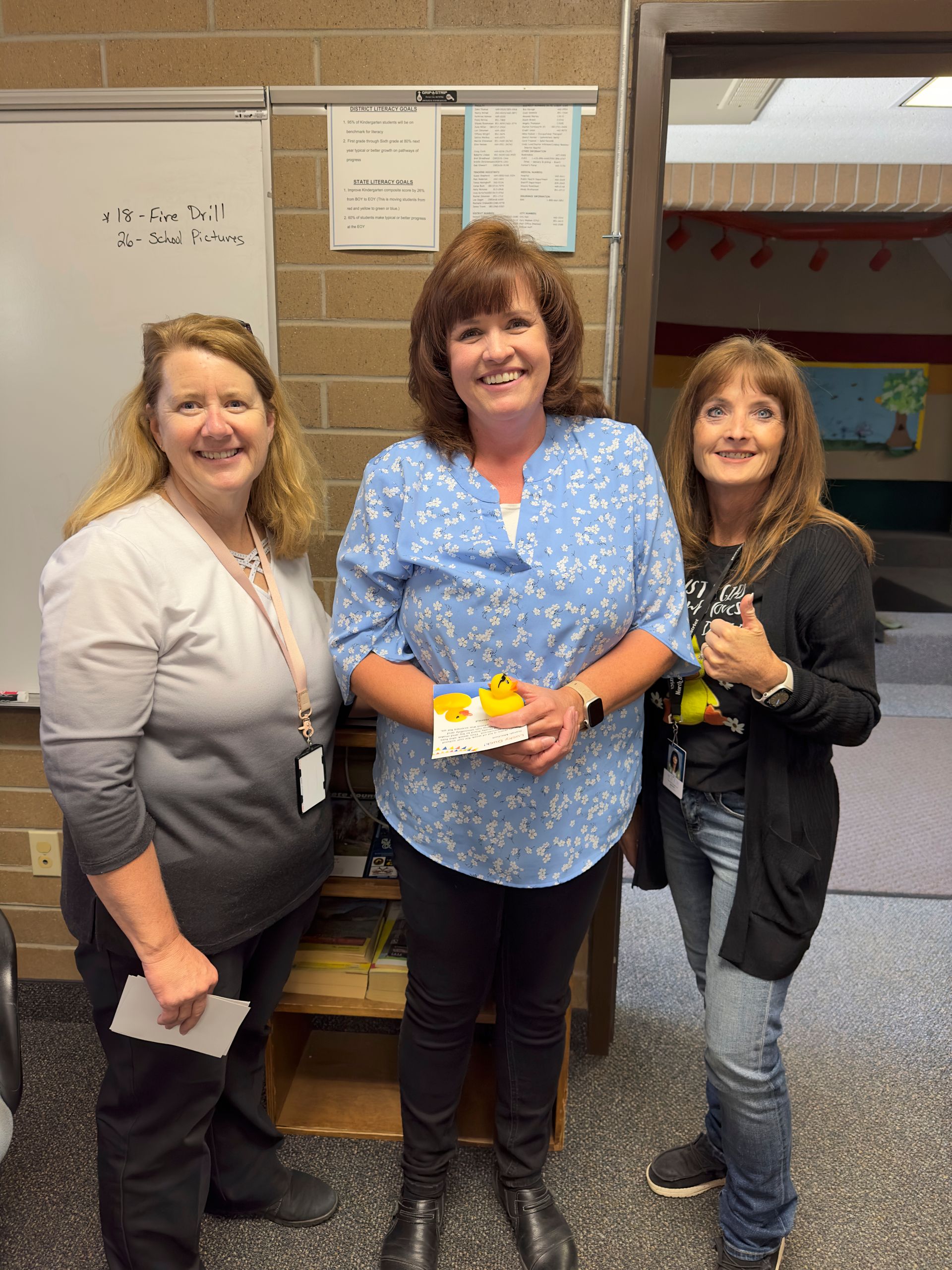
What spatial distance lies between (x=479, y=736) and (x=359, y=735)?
0.65 m

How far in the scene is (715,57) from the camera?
1696mm

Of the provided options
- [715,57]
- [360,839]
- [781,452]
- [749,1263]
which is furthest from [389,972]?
[715,57]

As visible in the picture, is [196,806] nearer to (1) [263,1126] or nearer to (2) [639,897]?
(1) [263,1126]

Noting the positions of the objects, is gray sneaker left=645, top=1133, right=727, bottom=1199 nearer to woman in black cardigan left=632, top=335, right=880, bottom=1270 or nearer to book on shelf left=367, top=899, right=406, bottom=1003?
woman in black cardigan left=632, top=335, right=880, bottom=1270

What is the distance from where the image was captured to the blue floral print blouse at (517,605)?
1.22 meters

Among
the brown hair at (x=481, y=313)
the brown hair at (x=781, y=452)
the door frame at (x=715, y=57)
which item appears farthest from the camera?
the door frame at (x=715, y=57)

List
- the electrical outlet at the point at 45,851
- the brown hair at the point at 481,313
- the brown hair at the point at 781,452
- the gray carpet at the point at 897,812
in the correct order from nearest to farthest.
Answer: the brown hair at the point at 481,313
the brown hair at the point at 781,452
the electrical outlet at the point at 45,851
the gray carpet at the point at 897,812

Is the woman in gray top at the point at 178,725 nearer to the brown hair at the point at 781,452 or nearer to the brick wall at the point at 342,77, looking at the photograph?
the brick wall at the point at 342,77

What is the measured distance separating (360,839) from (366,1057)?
1.76 ft

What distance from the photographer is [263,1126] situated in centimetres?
152

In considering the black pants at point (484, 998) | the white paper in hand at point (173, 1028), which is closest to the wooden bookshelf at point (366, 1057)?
the black pants at point (484, 998)

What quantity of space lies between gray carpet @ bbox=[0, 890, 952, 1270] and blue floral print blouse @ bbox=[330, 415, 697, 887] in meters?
0.80

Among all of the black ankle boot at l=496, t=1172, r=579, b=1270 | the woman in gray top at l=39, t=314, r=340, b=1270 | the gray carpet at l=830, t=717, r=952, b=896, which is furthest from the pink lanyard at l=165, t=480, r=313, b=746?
the gray carpet at l=830, t=717, r=952, b=896

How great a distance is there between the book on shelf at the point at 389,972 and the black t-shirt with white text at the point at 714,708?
2.37 feet
